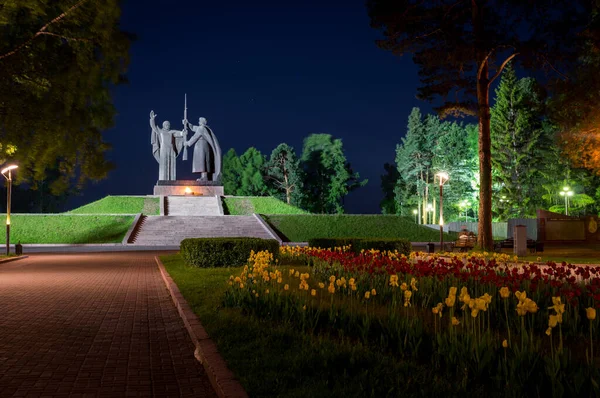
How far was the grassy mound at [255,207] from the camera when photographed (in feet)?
144

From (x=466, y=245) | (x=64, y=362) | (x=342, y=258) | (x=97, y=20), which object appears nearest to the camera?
(x=64, y=362)

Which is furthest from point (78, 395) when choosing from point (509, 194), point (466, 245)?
point (509, 194)

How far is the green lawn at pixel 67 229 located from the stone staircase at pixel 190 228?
1.29 m

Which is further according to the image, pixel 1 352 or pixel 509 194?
pixel 509 194

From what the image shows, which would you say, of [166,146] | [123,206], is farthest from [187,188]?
[123,206]

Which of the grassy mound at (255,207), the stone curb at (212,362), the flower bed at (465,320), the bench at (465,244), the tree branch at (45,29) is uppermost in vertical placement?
the tree branch at (45,29)

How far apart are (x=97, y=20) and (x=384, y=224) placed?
2945 cm

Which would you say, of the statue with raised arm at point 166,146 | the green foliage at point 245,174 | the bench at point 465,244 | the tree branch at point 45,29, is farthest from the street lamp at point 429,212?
the tree branch at point 45,29

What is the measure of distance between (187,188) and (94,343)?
42.9 metres

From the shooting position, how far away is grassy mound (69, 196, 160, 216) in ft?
143

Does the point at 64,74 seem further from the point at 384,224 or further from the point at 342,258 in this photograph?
the point at 384,224

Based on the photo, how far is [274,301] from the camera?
685 cm

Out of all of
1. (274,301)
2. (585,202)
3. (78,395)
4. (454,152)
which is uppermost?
(454,152)

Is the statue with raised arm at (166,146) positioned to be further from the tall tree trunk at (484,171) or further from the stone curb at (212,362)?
the stone curb at (212,362)
